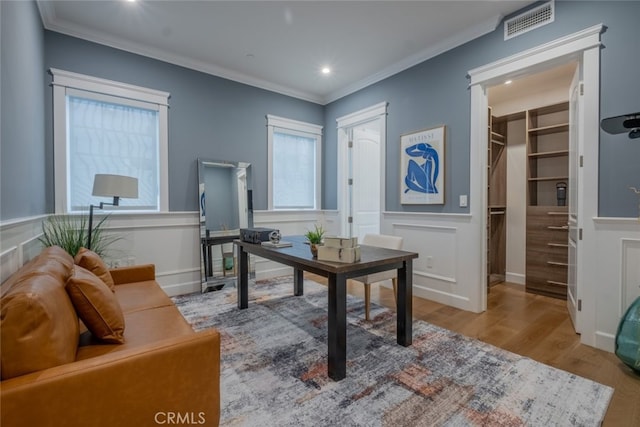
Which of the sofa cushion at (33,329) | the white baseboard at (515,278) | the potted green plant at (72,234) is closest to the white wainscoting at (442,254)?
the white baseboard at (515,278)

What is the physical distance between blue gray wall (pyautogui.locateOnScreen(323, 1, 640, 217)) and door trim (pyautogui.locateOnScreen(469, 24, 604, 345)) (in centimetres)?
5

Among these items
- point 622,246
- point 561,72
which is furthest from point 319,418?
point 561,72

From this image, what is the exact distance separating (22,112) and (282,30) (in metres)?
2.23

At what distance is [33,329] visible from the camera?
93cm

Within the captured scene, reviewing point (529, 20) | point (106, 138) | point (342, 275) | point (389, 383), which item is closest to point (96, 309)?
point (342, 275)

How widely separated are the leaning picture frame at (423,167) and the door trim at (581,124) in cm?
33

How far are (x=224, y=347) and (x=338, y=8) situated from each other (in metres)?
3.00

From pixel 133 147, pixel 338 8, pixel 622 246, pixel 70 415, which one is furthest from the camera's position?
pixel 133 147

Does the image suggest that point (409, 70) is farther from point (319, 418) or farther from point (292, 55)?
point (319, 418)

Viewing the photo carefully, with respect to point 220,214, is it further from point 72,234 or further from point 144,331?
point 144,331

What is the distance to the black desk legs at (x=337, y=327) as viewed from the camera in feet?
6.06

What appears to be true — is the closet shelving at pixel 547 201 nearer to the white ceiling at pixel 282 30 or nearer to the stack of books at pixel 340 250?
the white ceiling at pixel 282 30

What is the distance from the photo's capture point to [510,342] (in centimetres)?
236

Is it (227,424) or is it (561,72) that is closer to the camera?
(227,424)
